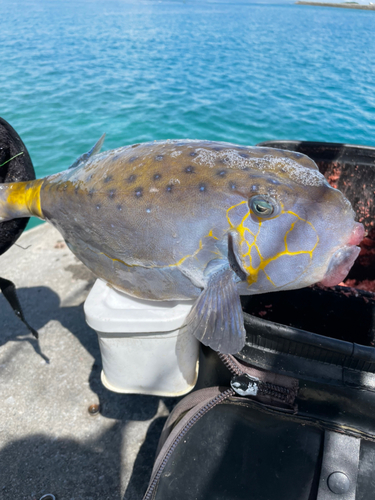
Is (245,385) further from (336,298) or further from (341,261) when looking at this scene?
(336,298)

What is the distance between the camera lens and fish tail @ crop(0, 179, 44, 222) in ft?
6.02

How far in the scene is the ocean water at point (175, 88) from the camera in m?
9.48

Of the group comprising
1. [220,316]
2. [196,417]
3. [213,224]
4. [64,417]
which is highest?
A: [213,224]

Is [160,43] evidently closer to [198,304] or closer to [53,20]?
[53,20]

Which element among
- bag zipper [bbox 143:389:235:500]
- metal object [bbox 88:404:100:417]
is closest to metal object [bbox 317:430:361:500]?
bag zipper [bbox 143:389:235:500]

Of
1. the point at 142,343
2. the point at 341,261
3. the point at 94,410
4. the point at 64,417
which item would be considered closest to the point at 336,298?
the point at 341,261

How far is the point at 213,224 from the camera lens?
1409mm

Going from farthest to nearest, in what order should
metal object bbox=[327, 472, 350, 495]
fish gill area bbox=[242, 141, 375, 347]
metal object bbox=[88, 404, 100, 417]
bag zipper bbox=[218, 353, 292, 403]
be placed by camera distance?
metal object bbox=[88, 404, 100, 417] → fish gill area bbox=[242, 141, 375, 347] → bag zipper bbox=[218, 353, 292, 403] → metal object bbox=[327, 472, 350, 495]

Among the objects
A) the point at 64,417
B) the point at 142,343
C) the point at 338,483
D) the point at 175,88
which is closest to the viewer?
the point at 338,483

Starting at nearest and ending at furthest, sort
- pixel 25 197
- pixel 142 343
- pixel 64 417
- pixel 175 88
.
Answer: pixel 142 343 → pixel 25 197 → pixel 64 417 → pixel 175 88

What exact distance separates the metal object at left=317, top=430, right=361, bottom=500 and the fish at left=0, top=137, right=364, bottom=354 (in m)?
0.44

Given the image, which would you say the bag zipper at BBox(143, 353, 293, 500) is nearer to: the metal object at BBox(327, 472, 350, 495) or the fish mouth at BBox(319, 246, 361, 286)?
the metal object at BBox(327, 472, 350, 495)

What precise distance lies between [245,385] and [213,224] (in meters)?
0.62

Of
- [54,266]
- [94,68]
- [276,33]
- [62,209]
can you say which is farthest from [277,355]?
[276,33]
